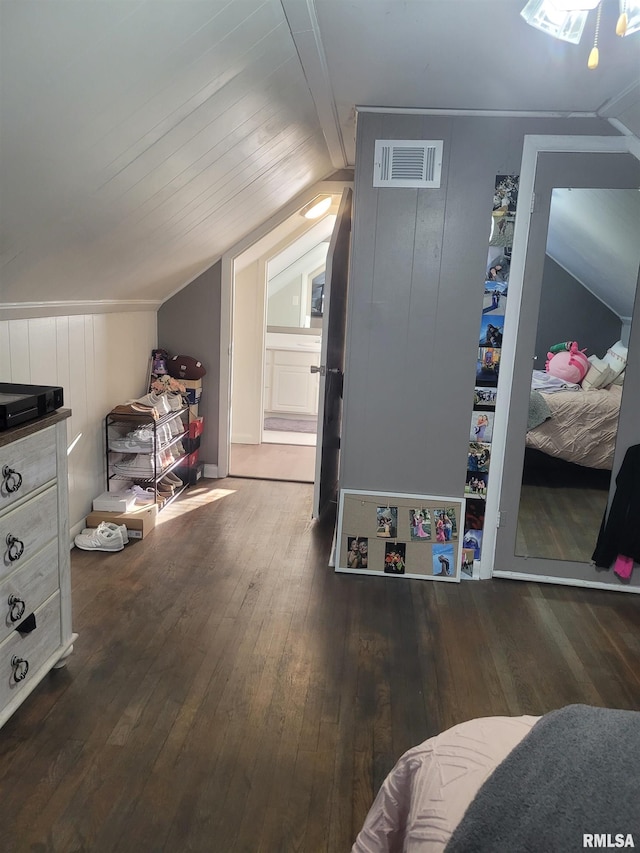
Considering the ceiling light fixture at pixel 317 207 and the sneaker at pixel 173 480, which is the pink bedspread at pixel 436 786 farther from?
the ceiling light fixture at pixel 317 207

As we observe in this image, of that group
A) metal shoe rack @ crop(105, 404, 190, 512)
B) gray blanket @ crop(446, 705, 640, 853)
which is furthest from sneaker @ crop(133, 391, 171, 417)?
gray blanket @ crop(446, 705, 640, 853)

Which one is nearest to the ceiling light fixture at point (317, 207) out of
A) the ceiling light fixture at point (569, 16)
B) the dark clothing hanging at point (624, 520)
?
the dark clothing hanging at point (624, 520)

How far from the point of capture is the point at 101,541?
3219 millimetres

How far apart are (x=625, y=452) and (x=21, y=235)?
8.84 ft

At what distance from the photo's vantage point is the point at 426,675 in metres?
2.28

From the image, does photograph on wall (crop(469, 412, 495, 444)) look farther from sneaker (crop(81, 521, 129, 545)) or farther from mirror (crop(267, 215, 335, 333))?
mirror (crop(267, 215, 335, 333))

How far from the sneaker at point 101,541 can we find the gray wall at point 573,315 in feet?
7.69

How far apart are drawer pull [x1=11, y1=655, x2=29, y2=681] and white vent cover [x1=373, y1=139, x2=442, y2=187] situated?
239cm

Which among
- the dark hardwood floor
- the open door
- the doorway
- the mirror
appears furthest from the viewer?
the mirror

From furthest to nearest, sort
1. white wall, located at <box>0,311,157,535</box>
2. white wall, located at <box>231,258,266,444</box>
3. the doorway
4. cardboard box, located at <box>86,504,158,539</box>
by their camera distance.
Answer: white wall, located at <box>231,258,266,444</box> < the doorway < cardboard box, located at <box>86,504,158,539</box> < white wall, located at <box>0,311,157,535</box>

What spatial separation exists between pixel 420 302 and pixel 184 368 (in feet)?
6.32

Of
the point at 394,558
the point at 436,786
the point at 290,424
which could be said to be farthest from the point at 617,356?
the point at 290,424

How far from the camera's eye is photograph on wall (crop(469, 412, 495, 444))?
9.95ft

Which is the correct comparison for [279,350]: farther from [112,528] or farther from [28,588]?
[28,588]
